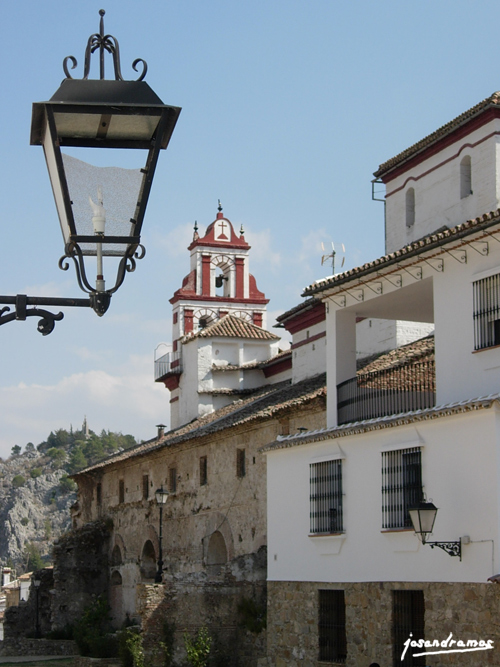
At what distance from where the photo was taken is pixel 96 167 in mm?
5215

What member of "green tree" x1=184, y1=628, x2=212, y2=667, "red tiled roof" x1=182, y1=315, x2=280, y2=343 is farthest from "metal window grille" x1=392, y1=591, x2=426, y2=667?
"red tiled roof" x1=182, y1=315, x2=280, y2=343

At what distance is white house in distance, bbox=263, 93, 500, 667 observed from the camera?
13.2 metres

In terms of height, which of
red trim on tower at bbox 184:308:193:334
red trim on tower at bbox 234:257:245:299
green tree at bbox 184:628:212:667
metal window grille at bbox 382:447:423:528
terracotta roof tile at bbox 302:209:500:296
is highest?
red trim on tower at bbox 234:257:245:299

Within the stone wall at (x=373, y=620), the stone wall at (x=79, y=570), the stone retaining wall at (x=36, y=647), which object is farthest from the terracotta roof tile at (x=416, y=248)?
the stone wall at (x=79, y=570)

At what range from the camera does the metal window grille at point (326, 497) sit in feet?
→ 53.5

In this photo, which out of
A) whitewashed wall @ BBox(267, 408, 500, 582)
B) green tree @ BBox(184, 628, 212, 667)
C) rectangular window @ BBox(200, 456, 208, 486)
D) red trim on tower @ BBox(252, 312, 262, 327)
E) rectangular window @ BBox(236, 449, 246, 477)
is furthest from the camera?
red trim on tower @ BBox(252, 312, 262, 327)

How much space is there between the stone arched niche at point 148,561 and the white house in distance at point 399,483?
1504cm

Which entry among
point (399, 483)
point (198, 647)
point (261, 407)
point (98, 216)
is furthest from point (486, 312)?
point (261, 407)

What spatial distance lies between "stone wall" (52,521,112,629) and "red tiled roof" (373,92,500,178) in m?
18.1

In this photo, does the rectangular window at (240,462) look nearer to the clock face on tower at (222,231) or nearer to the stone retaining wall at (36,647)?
the stone retaining wall at (36,647)

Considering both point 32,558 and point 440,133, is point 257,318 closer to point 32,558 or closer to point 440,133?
point 440,133

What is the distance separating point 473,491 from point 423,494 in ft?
3.25

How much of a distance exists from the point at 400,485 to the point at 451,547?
1.63 metres

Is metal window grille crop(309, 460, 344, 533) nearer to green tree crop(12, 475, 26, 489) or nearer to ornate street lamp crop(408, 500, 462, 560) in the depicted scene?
ornate street lamp crop(408, 500, 462, 560)
